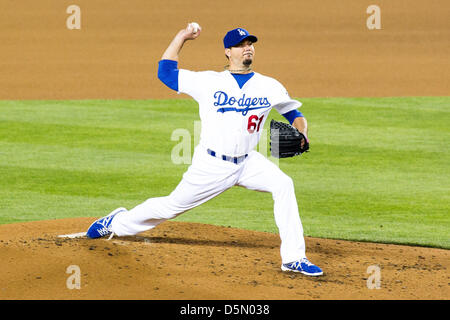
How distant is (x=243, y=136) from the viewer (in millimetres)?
5703

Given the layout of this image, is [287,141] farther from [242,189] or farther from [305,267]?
[242,189]

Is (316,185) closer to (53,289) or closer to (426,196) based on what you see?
(426,196)

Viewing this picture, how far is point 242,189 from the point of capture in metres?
9.30

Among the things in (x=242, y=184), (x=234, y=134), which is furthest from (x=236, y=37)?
(x=242, y=184)

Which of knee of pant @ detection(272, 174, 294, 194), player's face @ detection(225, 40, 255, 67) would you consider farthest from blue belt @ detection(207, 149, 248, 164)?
player's face @ detection(225, 40, 255, 67)

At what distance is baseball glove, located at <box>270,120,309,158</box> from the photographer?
19.2 feet

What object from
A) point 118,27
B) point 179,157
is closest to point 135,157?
point 179,157

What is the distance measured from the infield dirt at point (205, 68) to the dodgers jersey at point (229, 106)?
2.77 ft

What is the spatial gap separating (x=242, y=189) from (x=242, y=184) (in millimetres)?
3422

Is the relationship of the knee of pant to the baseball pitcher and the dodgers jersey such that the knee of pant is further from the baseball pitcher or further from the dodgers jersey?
the dodgers jersey

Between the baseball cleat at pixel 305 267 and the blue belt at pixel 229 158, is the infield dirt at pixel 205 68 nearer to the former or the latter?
the baseball cleat at pixel 305 267

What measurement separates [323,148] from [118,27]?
40.8 feet

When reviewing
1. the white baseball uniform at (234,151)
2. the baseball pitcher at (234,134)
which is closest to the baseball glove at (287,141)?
the baseball pitcher at (234,134)

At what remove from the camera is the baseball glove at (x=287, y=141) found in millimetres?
5863
